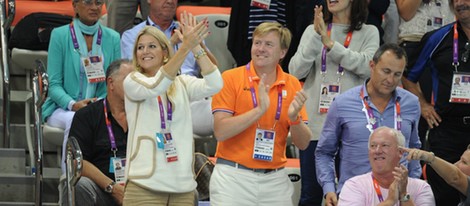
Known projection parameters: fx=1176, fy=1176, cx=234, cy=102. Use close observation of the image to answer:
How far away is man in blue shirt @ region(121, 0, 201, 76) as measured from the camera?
9.03 metres

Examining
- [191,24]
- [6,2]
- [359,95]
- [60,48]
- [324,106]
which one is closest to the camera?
[191,24]

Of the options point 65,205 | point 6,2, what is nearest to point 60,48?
point 6,2

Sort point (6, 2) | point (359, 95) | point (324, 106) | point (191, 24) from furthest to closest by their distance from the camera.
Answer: point (6, 2) → point (324, 106) → point (359, 95) → point (191, 24)

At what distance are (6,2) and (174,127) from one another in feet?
11.3

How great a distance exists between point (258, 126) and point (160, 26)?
234 cm

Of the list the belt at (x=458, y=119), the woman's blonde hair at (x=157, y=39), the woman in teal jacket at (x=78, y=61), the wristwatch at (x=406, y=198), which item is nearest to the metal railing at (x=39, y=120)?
the woman in teal jacket at (x=78, y=61)

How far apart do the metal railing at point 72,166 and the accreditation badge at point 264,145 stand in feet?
3.49

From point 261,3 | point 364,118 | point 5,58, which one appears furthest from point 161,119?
point 261,3

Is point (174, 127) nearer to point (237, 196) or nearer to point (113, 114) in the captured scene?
point (237, 196)

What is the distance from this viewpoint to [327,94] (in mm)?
8047

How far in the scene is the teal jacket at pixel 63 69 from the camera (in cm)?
880

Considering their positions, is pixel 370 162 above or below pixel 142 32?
below

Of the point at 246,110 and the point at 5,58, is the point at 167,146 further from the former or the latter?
the point at 5,58

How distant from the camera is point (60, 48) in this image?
8867 mm
